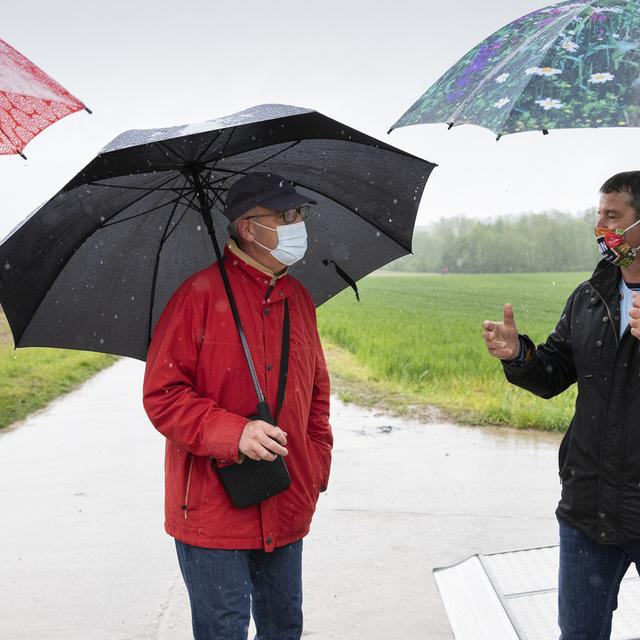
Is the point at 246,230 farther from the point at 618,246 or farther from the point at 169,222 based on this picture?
the point at 618,246

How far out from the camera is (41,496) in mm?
6605

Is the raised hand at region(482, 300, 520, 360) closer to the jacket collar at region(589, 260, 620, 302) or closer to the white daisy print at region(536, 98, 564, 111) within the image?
the jacket collar at region(589, 260, 620, 302)

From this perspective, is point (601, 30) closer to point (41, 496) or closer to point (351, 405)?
point (41, 496)

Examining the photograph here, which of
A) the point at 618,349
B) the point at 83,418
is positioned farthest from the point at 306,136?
the point at 83,418

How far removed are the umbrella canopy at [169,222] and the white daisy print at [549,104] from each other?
551 millimetres

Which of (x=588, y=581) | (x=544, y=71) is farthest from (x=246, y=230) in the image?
(x=588, y=581)

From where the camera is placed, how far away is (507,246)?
186 ft

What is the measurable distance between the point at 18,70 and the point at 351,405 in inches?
351

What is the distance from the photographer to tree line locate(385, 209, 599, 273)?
4959 centimetres

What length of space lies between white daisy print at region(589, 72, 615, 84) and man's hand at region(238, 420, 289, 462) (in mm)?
1371

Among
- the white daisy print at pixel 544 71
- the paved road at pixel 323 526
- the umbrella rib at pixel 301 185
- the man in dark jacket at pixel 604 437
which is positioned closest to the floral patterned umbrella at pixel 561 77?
the white daisy print at pixel 544 71

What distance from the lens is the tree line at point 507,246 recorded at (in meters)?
49.6

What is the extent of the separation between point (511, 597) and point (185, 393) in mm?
2260

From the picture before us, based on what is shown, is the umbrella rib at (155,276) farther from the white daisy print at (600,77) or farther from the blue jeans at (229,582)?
the white daisy print at (600,77)
